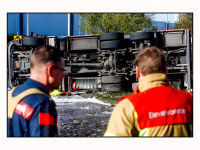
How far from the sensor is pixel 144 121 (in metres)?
1.54

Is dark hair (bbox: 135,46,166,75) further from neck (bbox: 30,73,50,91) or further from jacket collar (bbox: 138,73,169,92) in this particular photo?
neck (bbox: 30,73,50,91)

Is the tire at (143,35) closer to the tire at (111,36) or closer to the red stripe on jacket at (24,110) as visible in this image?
the tire at (111,36)

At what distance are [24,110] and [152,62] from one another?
901mm

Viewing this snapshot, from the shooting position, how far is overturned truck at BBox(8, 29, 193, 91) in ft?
26.9

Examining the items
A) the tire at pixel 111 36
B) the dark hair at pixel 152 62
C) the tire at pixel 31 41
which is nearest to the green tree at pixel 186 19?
the dark hair at pixel 152 62

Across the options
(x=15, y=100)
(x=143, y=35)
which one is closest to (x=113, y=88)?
(x=143, y=35)

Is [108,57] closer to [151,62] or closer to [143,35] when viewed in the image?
[143,35]

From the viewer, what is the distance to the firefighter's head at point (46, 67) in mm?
1768

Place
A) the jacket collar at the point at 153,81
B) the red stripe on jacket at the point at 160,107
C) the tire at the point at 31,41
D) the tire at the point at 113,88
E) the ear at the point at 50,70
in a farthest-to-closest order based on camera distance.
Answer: the tire at the point at 31,41
the tire at the point at 113,88
the ear at the point at 50,70
the jacket collar at the point at 153,81
the red stripe on jacket at the point at 160,107

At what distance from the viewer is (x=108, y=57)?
902cm

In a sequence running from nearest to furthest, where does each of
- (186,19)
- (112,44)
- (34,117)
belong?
(34,117) → (186,19) → (112,44)

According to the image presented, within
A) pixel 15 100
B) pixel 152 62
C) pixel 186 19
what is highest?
pixel 186 19

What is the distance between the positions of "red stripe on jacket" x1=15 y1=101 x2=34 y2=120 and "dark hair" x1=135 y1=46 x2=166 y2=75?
79cm
